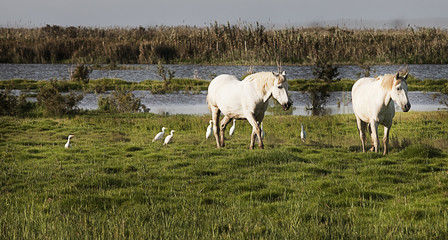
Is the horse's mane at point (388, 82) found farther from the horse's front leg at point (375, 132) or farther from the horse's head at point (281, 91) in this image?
the horse's head at point (281, 91)

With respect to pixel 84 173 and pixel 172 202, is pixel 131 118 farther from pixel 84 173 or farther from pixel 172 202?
pixel 172 202

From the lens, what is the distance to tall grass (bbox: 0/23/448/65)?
4866 cm

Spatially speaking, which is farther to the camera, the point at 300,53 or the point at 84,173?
the point at 300,53

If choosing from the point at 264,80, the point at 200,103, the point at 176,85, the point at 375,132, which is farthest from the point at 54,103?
the point at 375,132

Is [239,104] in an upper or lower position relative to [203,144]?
upper

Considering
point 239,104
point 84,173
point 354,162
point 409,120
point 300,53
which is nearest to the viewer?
point 84,173

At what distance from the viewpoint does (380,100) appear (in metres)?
12.6

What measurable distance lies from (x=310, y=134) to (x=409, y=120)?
4456 millimetres

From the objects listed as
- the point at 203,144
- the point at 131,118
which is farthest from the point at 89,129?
the point at 203,144

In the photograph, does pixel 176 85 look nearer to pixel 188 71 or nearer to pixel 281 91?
pixel 188 71

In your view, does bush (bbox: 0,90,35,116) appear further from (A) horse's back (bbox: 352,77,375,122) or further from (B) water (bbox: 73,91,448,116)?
(A) horse's back (bbox: 352,77,375,122)

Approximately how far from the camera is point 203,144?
49.0ft

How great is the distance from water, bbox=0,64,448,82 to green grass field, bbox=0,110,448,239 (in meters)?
24.3

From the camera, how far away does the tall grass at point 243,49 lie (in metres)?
48.7
